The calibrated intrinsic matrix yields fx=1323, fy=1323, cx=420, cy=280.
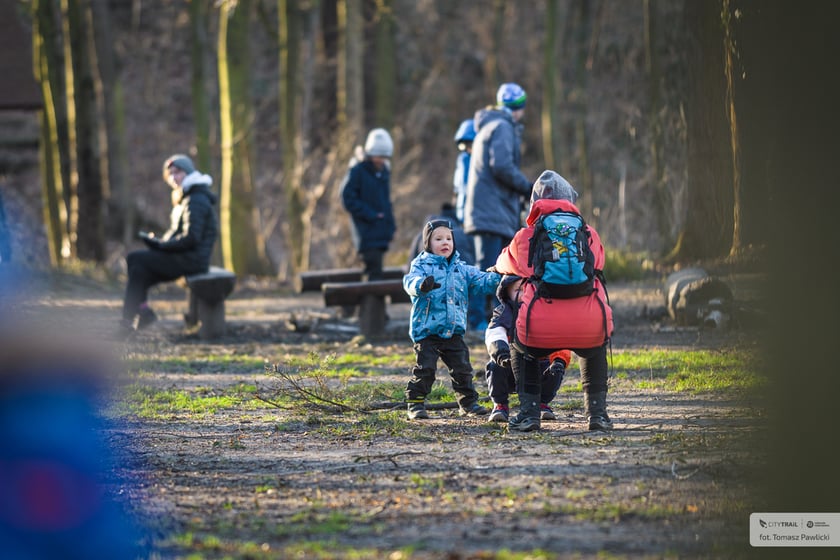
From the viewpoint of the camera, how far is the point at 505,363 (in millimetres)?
8180

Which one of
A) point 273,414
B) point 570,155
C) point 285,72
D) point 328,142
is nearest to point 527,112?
point 570,155

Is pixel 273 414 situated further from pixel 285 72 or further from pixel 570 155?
pixel 570 155

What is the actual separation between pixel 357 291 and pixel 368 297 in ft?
0.60

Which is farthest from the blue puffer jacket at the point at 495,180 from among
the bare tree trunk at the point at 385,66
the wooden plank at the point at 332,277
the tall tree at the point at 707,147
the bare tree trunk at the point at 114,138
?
the bare tree trunk at the point at 114,138

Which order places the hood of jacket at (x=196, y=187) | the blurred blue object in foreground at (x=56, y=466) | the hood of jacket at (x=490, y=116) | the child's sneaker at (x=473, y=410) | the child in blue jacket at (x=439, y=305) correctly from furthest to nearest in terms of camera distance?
the hood of jacket at (x=196, y=187) < the hood of jacket at (x=490, y=116) < the child's sneaker at (x=473, y=410) < the child in blue jacket at (x=439, y=305) < the blurred blue object in foreground at (x=56, y=466)

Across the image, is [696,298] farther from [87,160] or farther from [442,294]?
[87,160]

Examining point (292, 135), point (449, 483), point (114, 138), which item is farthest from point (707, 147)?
point (114, 138)

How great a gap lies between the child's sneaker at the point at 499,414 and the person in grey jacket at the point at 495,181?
4269 mm

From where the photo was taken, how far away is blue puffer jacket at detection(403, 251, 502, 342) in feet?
27.7

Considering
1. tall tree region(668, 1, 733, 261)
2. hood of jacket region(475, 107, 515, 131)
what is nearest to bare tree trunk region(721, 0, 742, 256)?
tall tree region(668, 1, 733, 261)

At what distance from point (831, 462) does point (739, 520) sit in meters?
0.74

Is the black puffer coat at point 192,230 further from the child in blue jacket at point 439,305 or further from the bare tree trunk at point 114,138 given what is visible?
the bare tree trunk at point 114,138

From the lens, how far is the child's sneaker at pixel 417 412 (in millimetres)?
8516

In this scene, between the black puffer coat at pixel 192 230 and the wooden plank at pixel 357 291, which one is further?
the black puffer coat at pixel 192 230
